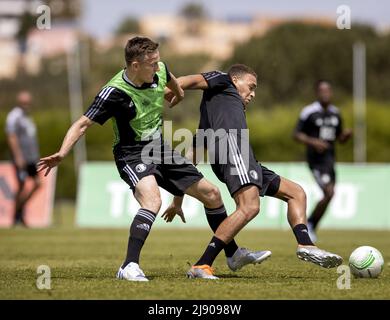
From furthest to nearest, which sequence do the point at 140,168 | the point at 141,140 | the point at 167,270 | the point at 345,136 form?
1. the point at 345,136
2. the point at 167,270
3. the point at 141,140
4. the point at 140,168

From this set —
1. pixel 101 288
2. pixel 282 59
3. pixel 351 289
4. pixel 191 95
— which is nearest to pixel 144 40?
pixel 101 288

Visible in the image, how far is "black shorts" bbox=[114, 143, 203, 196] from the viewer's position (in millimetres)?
8531

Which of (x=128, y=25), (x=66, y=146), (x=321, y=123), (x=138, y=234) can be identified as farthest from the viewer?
(x=128, y=25)

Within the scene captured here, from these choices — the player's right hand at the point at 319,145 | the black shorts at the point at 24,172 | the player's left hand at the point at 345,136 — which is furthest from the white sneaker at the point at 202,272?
the black shorts at the point at 24,172

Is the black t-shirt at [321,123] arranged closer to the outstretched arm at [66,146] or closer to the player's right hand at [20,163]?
the player's right hand at [20,163]

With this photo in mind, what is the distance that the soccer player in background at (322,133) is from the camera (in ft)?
53.2

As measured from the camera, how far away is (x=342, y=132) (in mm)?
16625

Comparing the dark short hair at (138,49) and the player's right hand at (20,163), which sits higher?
the dark short hair at (138,49)

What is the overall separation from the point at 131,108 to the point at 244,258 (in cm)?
180

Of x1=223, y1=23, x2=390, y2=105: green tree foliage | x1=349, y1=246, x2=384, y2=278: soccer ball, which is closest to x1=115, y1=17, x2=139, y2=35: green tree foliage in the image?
x1=223, y1=23, x2=390, y2=105: green tree foliage

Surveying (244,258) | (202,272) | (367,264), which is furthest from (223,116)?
(367,264)

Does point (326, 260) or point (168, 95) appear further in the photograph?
point (168, 95)

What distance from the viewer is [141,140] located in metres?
8.60

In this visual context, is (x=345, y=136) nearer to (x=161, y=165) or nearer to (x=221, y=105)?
(x=221, y=105)
